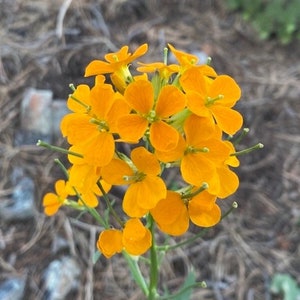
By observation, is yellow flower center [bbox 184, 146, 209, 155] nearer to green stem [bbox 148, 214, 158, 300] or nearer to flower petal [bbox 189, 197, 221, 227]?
flower petal [bbox 189, 197, 221, 227]

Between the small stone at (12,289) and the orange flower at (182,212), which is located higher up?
the orange flower at (182,212)

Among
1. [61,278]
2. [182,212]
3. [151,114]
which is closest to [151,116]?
[151,114]

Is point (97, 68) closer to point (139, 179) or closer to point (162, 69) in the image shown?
point (162, 69)

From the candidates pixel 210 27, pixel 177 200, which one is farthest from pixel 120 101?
pixel 210 27

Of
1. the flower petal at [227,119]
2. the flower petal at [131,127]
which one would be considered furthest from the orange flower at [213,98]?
the flower petal at [131,127]

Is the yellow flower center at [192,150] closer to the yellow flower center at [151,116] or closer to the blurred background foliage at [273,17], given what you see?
the yellow flower center at [151,116]

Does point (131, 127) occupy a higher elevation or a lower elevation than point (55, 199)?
higher
